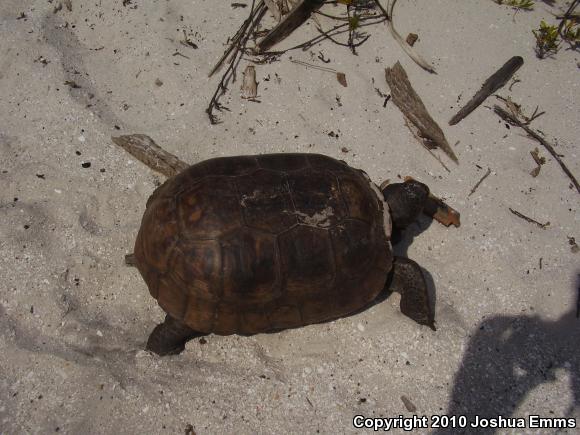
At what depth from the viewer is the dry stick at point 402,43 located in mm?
4785

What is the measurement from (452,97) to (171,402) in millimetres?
4109

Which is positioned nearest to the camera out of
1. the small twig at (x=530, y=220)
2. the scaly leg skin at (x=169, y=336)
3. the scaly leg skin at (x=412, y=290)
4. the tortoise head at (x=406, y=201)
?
the scaly leg skin at (x=169, y=336)

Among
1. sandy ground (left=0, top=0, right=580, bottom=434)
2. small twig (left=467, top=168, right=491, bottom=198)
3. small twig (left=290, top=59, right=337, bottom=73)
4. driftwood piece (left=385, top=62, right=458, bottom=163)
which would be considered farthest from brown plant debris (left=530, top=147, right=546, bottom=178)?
small twig (left=290, top=59, right=337, bottom=73)

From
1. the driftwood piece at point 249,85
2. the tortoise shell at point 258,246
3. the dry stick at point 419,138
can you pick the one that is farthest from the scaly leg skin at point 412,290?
the driftwood piece at point 249,85

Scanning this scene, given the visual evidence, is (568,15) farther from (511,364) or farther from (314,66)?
(511,364)

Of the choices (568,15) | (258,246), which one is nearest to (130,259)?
(258,246)

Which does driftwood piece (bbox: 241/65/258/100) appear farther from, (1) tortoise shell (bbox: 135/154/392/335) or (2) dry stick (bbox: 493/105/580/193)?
(2) dry stick (bbox: 493/105/580/193)

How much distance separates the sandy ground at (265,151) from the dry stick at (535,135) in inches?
2.6

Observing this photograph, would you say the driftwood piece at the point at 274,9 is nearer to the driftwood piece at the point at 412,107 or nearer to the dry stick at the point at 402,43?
the dry stick at the point at 402,43

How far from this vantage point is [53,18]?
4766 mm

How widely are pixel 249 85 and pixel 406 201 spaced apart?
213 centimetres

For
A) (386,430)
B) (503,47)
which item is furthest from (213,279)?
(503,47)

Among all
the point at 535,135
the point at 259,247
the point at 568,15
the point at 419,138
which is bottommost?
the point at 259,247

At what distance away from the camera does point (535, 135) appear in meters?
4.42
